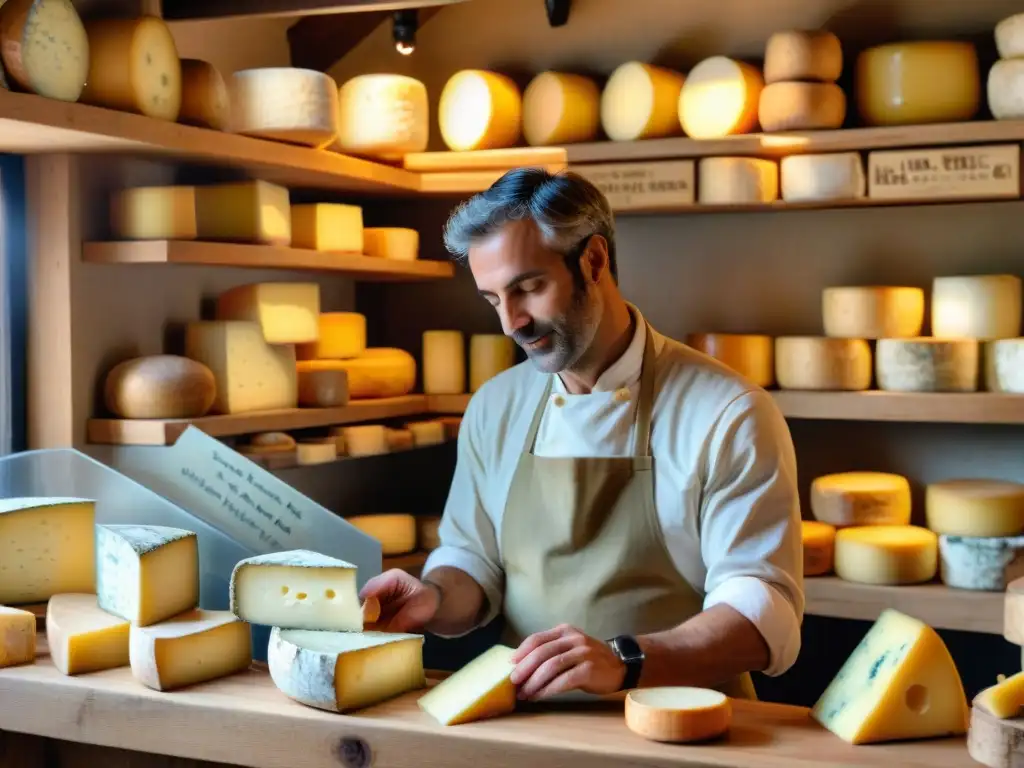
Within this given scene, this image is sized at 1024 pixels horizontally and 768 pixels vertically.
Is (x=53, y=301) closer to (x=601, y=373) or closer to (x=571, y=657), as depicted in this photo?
(x=601, y=373)

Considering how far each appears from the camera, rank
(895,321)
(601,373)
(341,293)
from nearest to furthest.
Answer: (601,373)
(895,321)
(341,293)

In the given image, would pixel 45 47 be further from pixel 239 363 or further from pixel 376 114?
pixel 376 114

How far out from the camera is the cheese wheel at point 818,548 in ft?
10.6

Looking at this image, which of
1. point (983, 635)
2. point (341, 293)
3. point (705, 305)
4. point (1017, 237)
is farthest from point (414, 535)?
point (1017, 237)

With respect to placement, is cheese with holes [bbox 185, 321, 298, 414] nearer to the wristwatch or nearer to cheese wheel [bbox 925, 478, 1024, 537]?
the wristwatch

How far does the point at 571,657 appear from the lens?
1.66 meters

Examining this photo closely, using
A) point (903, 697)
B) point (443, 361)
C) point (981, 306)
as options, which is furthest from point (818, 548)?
point (903, 697)

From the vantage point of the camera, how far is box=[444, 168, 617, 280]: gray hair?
6.88 ft

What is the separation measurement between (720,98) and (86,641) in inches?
83.5

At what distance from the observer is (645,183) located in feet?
10.8

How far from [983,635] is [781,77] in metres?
1.58

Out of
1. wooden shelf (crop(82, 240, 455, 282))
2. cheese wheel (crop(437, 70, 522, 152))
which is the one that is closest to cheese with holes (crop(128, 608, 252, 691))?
wooden shelf (crop(82, 240, 455, 282))

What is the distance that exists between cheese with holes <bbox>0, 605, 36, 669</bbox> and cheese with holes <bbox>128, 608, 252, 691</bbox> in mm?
157

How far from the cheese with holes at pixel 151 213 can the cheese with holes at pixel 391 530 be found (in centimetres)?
98
